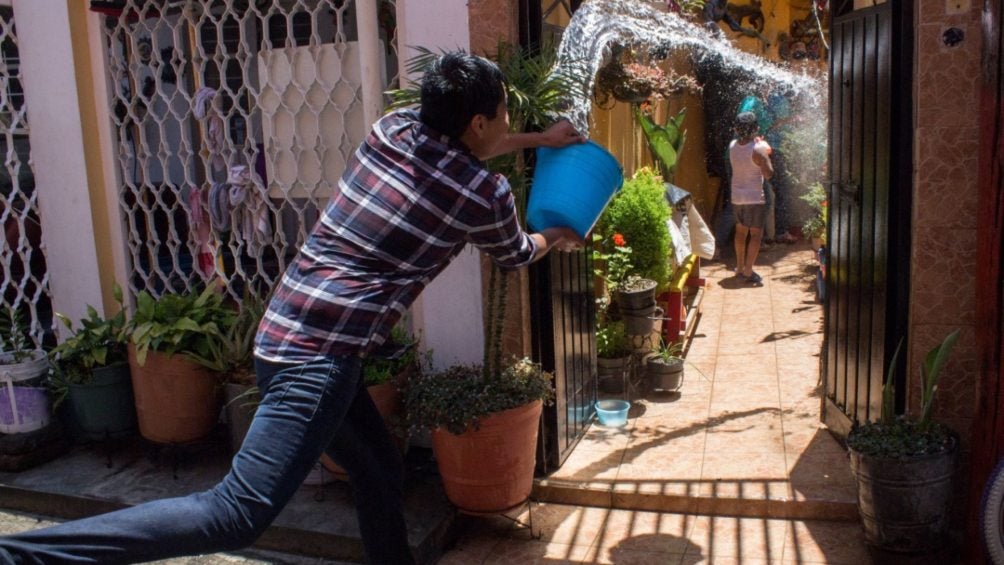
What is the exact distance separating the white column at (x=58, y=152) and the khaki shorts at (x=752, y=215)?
22.6 ft

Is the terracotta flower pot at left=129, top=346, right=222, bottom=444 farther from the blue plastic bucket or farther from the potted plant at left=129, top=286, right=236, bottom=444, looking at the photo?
the blue plastic bucket

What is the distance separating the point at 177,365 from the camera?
4.84m

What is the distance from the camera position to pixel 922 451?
3.64 m

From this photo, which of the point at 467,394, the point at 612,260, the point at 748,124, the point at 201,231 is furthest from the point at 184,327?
the point at 748,124

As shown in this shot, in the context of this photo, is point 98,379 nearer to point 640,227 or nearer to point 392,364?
point 392,364

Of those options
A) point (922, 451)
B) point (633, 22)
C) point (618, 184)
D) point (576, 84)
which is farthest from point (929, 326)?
point (633, 22)

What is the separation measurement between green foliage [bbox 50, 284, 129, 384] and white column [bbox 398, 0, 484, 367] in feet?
5.88

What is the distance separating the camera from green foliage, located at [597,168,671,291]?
22.4 feet

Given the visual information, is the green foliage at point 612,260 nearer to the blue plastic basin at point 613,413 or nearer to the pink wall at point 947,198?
the blue plastic basin at point 613,413

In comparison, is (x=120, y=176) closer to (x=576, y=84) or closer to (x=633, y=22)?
(x=576, y=84)

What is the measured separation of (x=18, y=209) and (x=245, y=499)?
4.05 m

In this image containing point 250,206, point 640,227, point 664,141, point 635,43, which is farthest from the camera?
point 664,141

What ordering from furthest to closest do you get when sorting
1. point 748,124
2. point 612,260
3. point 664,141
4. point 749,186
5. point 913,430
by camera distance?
point 748,124
point 749,186
point 664,141
point 612,260
point 913,430

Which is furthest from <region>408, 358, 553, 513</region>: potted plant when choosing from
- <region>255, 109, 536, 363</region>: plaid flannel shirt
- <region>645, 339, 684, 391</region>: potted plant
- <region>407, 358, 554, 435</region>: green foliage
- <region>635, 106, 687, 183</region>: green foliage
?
<region>635, 106, 687, 183</region>: green foliage
